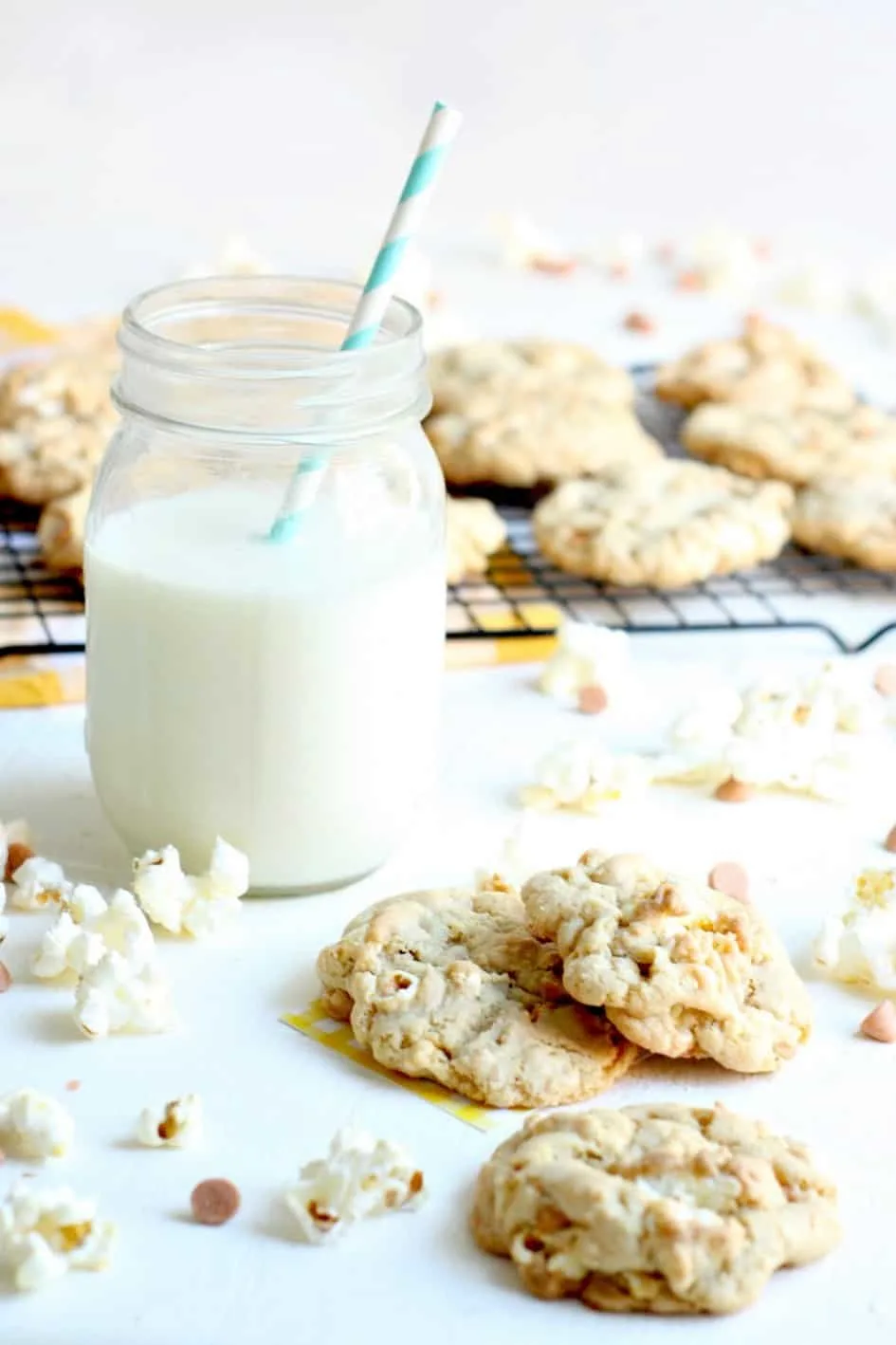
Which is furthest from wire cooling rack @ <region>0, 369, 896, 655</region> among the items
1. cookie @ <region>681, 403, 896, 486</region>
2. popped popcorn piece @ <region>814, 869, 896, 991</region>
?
popped popcorn piece @ <region>814, 869, 896, 991</region>

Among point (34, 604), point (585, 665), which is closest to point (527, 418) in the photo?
point (585, 665)

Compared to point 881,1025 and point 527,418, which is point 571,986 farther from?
point 527,418

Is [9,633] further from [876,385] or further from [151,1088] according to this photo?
[876,385]

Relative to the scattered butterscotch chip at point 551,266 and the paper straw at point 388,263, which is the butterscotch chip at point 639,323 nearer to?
the scattered butterscotch chip at point 551,266

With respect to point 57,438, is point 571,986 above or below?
above

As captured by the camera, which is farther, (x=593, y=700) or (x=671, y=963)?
(x=593, y=700)

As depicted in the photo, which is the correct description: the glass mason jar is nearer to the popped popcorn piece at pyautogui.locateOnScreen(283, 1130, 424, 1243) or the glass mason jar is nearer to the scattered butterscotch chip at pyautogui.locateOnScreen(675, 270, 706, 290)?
the popped popcorn piece at pyautogui.locateOnScreen(283, 1130, 424, 1243)

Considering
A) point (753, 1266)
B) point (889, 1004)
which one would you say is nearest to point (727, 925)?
point (889, 1004)
